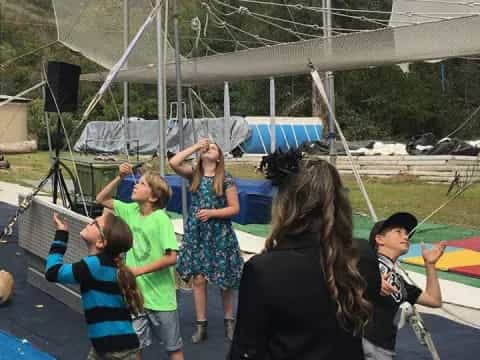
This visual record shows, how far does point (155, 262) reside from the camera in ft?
12.5

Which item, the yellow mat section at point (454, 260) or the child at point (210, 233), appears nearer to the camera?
the child at point (210, 233)

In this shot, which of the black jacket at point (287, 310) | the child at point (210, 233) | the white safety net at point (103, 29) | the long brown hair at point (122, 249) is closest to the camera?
the black jacket at point (287, 310)

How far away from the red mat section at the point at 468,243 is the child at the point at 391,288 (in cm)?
534

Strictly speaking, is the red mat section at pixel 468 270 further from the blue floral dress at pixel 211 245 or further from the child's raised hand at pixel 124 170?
the child's raised hand at pixel 124 170

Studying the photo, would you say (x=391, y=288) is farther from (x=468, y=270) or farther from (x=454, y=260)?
(x=454, y=260)

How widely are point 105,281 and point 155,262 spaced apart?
71 cm

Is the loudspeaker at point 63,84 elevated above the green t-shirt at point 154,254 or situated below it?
above

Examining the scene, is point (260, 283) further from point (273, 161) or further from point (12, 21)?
point (12, 21)

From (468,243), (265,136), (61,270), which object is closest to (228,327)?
(61,270)

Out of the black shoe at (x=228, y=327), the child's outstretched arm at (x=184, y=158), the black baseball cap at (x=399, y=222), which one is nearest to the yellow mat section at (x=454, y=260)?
the black shoe at (x=228, y=327)

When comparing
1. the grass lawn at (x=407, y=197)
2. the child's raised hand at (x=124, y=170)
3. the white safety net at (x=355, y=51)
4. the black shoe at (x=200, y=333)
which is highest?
the white safety net at (x=355, y=51)

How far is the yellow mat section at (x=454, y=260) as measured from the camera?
7.26 meters

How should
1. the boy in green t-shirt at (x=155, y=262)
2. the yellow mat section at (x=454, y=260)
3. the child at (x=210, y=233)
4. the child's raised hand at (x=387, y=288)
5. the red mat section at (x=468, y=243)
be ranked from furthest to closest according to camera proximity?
the red mat section at (x=468, y=243) < the yellow mat section at (x=454, y=260) < the child at (x=210, y=233) < the boy in green t-shirt at (x=155, y=262) < the child's raised hand at (x=387, y=288)

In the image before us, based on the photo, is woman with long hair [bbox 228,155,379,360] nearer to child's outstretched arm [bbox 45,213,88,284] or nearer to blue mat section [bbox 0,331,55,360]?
child's outstretched arm [bbox 45,213,88,284]
